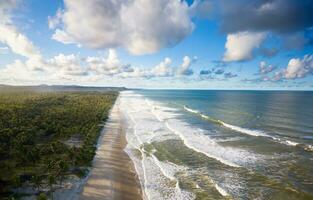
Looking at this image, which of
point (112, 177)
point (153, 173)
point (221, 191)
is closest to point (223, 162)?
point (221, 191)

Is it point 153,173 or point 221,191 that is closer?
point 221,191

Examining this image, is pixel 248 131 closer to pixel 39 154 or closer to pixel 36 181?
pixel 39 154

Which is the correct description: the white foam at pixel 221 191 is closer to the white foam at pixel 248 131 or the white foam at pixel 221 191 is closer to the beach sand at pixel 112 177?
the beach sand at pixel 112 177

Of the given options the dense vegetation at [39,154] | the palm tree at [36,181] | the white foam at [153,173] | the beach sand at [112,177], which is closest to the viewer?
the palm tree at [36,181]

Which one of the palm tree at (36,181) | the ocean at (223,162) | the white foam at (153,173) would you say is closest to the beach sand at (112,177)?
the white foam at (153,173)

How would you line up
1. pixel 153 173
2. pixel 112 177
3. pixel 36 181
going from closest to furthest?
pixel 36 181, pixel 112 177, pixel 153 173

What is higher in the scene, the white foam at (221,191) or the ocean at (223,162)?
the white foam at (221,191)

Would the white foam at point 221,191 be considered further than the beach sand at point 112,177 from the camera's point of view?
Yes

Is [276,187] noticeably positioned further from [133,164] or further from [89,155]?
[89,155]

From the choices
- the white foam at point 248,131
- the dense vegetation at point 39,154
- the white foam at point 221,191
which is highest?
the dense vegetation at point 39,154

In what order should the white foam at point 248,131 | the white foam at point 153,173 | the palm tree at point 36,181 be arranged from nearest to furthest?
the palm tree at point 36,181 < the white foam at point 153,173 < the white foam at point 248,131
